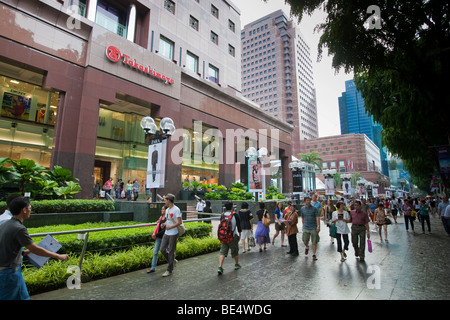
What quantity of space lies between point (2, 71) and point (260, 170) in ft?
68.3

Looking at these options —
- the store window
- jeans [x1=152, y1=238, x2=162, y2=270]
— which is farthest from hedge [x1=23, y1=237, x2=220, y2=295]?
the store window

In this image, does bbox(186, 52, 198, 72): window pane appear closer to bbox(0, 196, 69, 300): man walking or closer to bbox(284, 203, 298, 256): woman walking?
bbox(284, 203, 298, 256): woman walking

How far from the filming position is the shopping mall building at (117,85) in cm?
1559

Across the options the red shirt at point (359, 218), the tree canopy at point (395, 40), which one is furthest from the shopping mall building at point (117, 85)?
the tree canopy at point (395, 40)

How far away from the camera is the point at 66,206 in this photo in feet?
35.1

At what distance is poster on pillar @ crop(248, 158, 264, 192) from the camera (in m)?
16.9

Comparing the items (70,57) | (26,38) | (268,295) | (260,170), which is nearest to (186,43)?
(70,57)

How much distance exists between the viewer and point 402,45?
6.39 meters

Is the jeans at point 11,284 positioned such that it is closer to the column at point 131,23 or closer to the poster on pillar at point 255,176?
the poster on pillar at point 255,176

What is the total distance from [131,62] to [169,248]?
56.7 ft

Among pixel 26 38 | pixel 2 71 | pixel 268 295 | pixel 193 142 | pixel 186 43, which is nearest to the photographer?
pixel 268 295

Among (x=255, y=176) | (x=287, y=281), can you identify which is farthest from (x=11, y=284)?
(x=255, y=176)

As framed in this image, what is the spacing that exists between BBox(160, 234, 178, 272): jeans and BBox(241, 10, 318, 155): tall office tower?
112 meters

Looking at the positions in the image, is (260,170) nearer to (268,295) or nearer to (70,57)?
(268,295)
